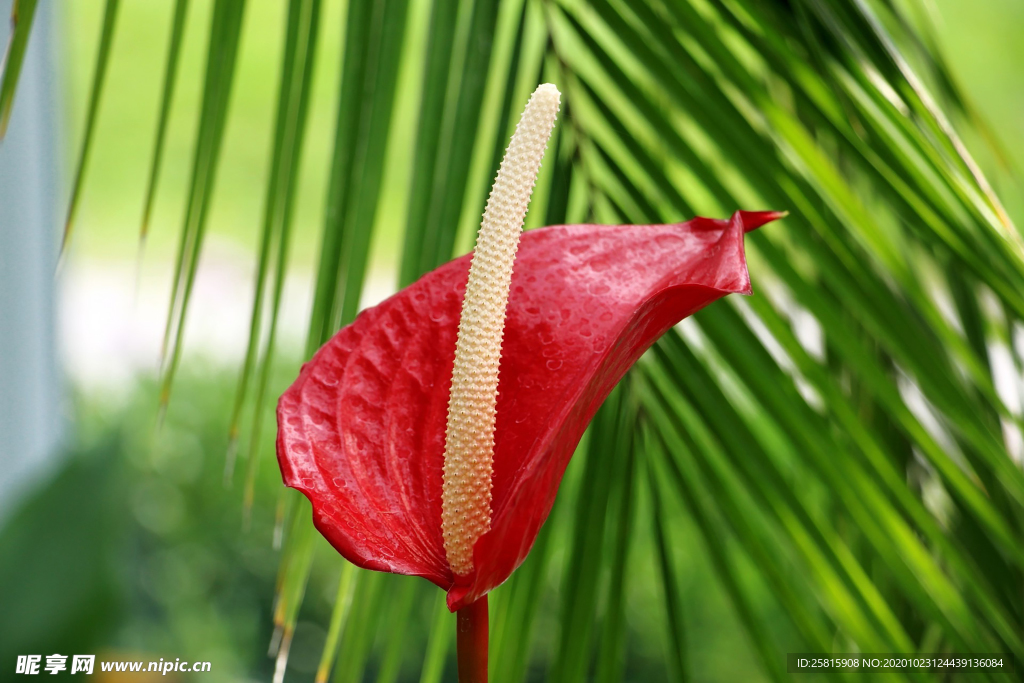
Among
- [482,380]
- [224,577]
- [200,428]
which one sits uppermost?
[482,380]

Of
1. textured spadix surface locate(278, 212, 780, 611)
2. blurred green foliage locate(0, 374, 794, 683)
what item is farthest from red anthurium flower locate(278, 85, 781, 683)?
blurred green foliage locate(0, 374, 794, 683)

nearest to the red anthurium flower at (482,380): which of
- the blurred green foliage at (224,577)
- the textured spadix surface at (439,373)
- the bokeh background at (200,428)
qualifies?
the textured spadix surface at (439,373)

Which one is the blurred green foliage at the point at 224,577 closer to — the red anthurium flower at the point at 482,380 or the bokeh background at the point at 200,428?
the bokeh background at the point at 200,428

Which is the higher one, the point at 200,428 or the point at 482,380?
the point at 482,380

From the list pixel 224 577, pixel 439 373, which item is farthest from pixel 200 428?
pixel 439 373

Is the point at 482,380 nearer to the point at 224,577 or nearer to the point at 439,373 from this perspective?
the point at 439,373

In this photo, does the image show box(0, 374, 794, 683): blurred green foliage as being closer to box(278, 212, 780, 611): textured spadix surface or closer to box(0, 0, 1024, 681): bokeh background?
box(0, 0, 1024, 681): bokeh background
